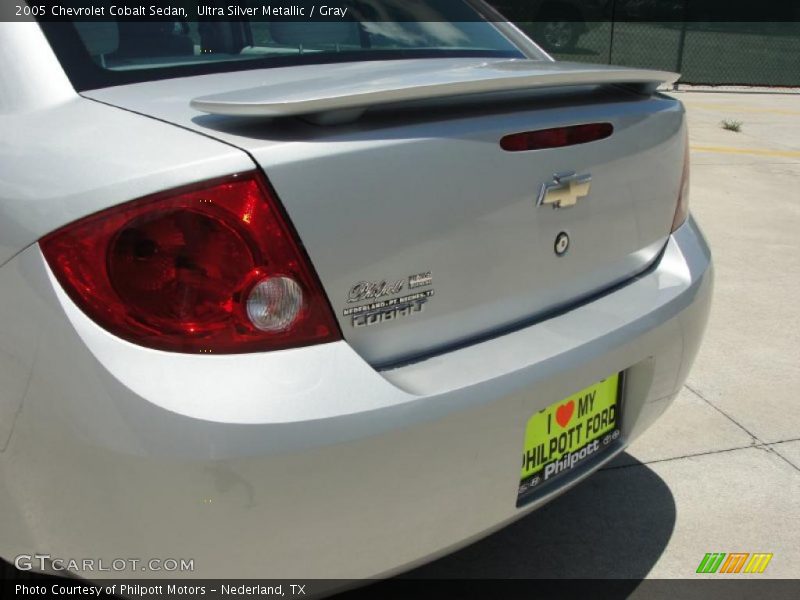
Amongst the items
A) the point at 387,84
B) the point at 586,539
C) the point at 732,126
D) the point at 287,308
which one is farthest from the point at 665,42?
the point at 287,308

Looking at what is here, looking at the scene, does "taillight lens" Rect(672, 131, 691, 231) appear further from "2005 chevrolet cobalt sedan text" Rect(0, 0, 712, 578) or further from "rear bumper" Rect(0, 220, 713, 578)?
"rear bumper" Rect(0, 220, 713, 578)

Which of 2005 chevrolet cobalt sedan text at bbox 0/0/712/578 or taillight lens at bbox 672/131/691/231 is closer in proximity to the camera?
2005 chevrolet cobalt sedan text at bbox 0/0/712/578

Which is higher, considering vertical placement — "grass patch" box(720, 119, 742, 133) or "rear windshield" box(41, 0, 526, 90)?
"rear windshield" box(41, 0, 526, 90)

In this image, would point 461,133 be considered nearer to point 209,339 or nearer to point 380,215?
point 380,215

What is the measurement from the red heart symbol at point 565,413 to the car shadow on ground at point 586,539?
628 mm

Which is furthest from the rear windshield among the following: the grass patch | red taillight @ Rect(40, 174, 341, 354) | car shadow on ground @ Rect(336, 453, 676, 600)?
the grass patch

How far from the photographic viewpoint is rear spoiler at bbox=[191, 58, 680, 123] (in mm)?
1545

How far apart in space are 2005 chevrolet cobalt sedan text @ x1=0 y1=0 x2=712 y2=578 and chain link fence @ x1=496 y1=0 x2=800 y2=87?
13.1 metres

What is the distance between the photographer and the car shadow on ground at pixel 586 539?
2383 millimetres

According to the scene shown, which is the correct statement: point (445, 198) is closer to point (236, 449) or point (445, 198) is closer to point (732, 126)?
point (236, 449)

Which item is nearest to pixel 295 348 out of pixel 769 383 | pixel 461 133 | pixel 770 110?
pixel 461 133

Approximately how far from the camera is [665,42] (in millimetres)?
14836

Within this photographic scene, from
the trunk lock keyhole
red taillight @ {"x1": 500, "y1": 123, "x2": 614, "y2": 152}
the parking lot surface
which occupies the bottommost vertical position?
the parking lot surface

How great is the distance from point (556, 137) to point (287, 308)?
73 cm
